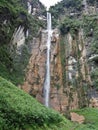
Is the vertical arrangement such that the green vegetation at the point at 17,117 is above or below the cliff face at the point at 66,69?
below

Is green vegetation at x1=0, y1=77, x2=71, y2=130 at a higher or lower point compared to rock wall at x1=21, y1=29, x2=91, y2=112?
lower

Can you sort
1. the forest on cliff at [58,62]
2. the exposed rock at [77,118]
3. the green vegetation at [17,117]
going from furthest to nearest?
1. the forest on cliff at [58,62]
2. the exposed rock at [77,118]
3. the green vegetation at [17,117]

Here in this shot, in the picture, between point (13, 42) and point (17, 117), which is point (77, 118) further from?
point (13, 42)

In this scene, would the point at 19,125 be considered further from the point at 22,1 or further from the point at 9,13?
the point at 22,1

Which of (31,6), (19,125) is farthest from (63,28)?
(19,125)

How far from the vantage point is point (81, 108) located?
2430 centimetres

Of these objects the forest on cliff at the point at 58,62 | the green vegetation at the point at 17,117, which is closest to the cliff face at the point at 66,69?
the forest on cliff at the point at 58,62

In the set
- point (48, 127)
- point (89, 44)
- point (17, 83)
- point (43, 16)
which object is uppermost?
point (43, 16)

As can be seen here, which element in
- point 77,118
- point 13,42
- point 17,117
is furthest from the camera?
point 13,42

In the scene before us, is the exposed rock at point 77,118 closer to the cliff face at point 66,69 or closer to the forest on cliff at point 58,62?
the forest on cliff at point 58,62

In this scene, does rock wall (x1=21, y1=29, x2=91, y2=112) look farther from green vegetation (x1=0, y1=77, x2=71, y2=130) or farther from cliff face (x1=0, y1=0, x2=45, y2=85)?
green vegetation (x1=0, y1=77, x2=71, y2=130)

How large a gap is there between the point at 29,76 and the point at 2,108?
57.7ft

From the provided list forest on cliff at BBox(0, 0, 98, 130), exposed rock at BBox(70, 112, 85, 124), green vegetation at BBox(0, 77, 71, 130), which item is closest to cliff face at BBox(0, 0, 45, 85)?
forest on cliff at BBox(0, 0, 98, 130)

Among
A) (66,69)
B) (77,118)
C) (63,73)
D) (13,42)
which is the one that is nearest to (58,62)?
(66,69)
